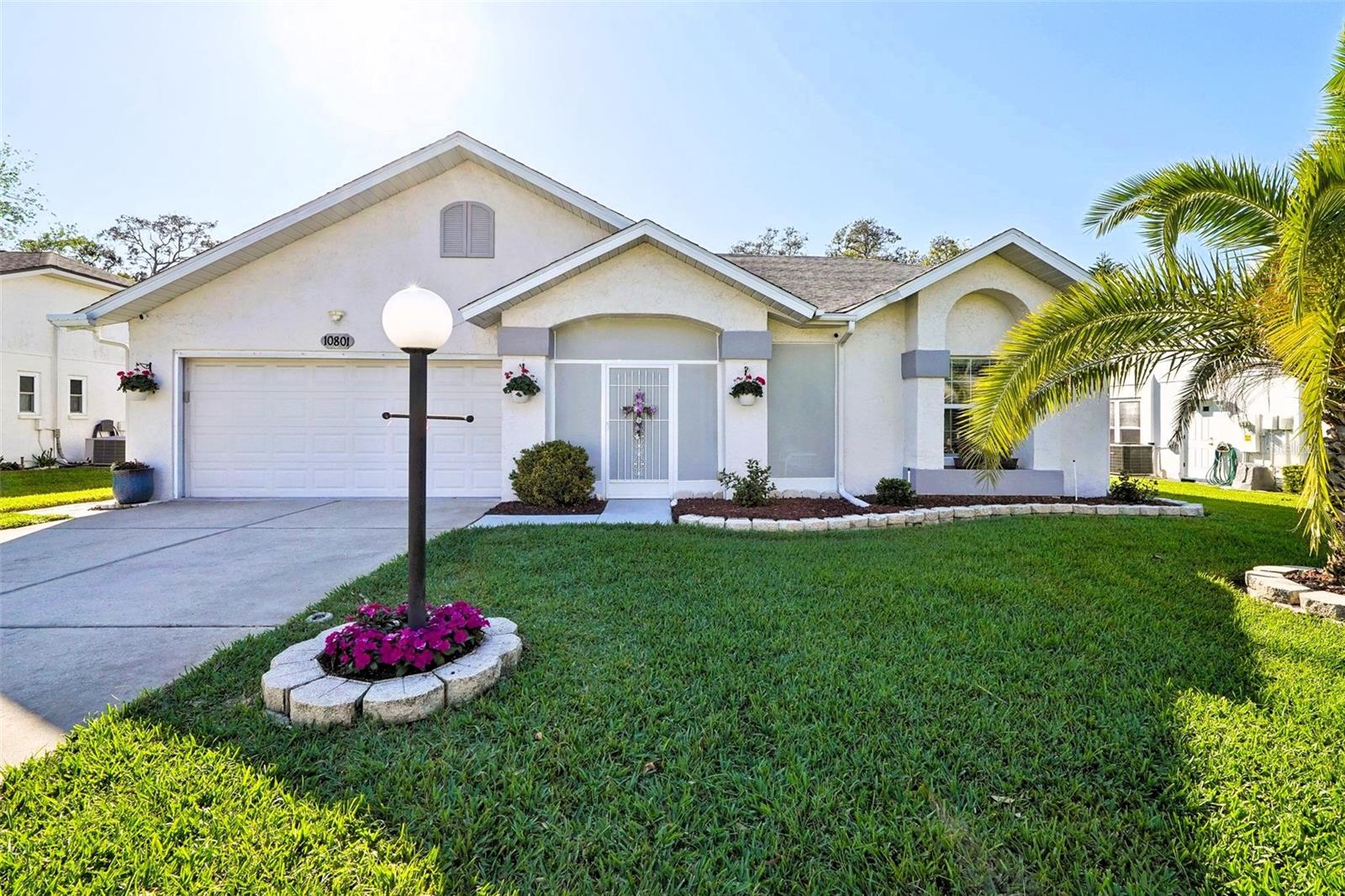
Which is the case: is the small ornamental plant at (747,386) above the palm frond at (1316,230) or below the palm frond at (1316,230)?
below

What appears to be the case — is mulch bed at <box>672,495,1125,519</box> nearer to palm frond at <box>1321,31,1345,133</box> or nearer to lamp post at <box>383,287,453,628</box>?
lamp post at <box>383,287,453,628</box>

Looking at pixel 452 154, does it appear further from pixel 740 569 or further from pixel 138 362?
pixel 740 569

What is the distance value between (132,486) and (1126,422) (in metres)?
23.8

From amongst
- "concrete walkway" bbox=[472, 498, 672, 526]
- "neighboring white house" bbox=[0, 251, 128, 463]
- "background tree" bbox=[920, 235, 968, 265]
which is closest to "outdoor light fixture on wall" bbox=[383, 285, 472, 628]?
"concrete walkway" bbox=[472, 498, 672, 526]

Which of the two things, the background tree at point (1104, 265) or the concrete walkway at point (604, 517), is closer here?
the background tree at point (1104, 265)

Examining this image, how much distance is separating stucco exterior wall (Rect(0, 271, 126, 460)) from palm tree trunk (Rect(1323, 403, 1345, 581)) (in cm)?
2229

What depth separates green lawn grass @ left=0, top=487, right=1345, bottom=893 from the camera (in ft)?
6.49

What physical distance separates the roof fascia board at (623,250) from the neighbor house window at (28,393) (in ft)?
51.9

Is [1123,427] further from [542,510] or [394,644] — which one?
[394,644]

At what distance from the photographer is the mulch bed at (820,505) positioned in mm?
8250

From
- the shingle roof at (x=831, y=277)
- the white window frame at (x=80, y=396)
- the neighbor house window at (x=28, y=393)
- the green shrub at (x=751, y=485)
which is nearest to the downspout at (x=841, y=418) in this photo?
the shingle roof at (x=831, y=277)

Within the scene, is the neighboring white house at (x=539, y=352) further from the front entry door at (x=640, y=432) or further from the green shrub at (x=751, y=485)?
the green shrub at (x=751, y=485)

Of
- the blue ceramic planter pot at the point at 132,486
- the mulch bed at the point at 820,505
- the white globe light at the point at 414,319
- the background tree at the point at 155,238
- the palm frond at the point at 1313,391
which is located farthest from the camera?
the background tree at the point at 155,238

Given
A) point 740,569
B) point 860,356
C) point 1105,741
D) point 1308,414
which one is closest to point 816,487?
point 860,356
